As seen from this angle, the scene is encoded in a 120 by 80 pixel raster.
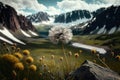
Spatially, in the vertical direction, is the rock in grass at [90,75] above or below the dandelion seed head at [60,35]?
below

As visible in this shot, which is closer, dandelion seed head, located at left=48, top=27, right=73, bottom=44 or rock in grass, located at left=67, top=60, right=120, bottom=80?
rock in grass, located at left=67, top=60, right=120, bottom=80

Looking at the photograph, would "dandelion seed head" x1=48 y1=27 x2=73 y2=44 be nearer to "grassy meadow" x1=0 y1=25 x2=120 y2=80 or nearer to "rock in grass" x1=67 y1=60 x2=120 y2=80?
"grassy meadow" x1=0 y1=25 x2=120 y2=80

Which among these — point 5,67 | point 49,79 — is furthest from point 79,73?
point 5,67

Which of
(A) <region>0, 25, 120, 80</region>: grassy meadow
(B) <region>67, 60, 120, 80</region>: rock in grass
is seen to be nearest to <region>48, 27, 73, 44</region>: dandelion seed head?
(A) <region>0, 25, 120, 80</region>: grassy meadow

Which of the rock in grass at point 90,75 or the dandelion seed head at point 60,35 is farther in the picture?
the dandelion seed head at point 60,35

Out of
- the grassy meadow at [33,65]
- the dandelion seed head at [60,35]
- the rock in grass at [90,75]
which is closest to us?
the grassy meadow at [33,65]

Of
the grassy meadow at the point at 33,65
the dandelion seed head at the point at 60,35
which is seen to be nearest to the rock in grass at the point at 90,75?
the grassy meadow at the point at 33,65

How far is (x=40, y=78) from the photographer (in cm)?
803

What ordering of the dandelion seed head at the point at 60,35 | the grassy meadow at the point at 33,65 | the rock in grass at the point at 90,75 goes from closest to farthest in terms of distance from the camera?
the grassy meadow at the point at 33,65 → the rock in grass at the point at 90,75 → the dandelion seed head at the point at 60,35

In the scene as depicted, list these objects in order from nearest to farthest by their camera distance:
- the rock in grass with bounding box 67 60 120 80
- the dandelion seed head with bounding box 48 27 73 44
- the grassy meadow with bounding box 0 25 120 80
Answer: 1. the grassy meadow with bounding box 0 25 120 80
2. the rock in grass with bounding box 67 60 120 80
3. the dandelion seed head with bounding box 48 27 73 44

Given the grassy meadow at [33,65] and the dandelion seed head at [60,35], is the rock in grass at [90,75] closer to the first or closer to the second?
the grassy meadow at [33,65]

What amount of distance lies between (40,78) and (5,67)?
3.79ft

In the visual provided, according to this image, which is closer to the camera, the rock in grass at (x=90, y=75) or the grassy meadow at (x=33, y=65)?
the grassy meadow at (x=33, y=65)

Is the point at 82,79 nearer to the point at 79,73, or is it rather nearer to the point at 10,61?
the point at 79,73
